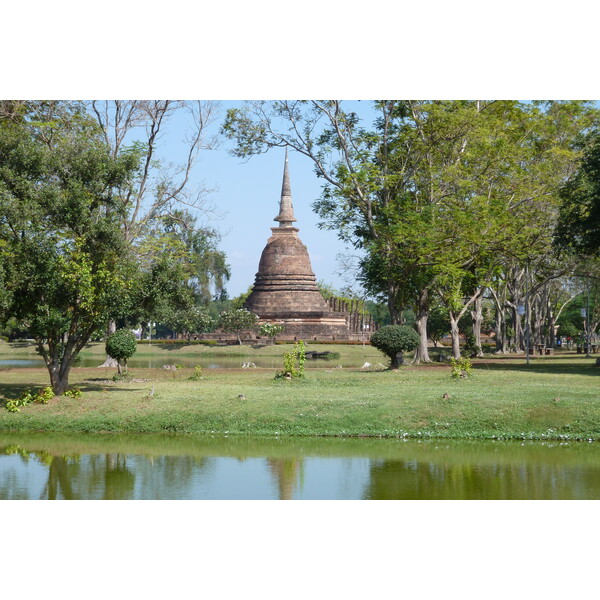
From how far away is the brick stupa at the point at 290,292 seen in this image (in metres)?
57.4

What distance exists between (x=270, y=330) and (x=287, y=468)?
41.4m

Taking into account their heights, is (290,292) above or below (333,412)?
above

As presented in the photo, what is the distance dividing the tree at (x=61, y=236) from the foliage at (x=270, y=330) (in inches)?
1415

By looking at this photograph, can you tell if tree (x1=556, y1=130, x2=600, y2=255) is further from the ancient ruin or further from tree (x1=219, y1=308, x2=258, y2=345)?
the ancient ruin

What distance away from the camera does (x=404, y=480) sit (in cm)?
1071

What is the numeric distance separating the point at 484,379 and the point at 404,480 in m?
10.5

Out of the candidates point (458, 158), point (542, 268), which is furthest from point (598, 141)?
point (542, 268)

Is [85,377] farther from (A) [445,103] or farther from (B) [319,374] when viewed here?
(A) [445,103]

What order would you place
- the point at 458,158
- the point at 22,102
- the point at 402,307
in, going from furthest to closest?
the point at 402,307
the point at 458,158
the point at 22,102

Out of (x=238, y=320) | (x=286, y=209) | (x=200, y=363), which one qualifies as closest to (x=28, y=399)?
(x=200, y=363)

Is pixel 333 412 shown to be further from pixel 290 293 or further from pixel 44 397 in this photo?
pixel 290 293

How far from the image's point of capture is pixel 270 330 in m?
52.8

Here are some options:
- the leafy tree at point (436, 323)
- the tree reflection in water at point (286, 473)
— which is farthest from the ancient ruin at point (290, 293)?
the tree reflection in water at point (286, 473)

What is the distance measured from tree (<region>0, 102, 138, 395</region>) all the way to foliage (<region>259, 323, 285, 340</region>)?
118 ft
